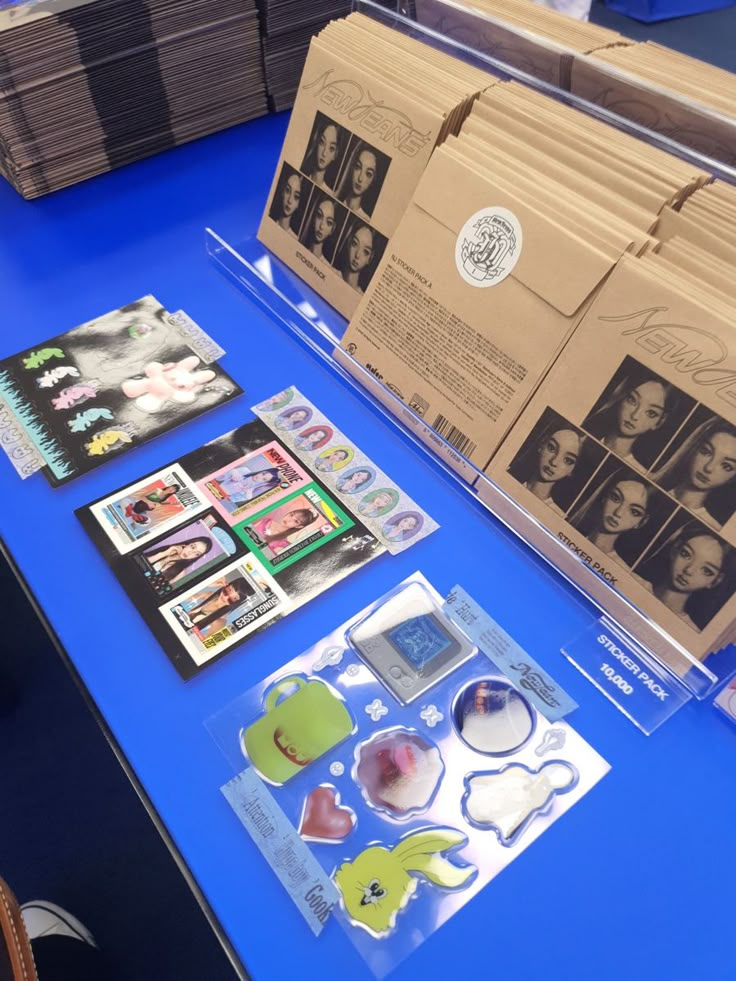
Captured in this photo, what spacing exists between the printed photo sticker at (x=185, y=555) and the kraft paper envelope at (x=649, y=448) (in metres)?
0.42

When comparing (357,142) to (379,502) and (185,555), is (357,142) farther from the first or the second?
(185,555)

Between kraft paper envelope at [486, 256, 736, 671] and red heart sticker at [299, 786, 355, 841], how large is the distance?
1.32 ft

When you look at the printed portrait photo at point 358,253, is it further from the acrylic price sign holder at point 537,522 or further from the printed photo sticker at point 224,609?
the printed photo sticker at point 224,609

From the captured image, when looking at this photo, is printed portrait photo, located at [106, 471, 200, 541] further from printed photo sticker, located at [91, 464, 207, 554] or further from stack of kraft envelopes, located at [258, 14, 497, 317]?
stack of kraft envelopes, located at [258, 14, 497, 317]

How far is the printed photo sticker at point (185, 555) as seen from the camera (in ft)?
3.03

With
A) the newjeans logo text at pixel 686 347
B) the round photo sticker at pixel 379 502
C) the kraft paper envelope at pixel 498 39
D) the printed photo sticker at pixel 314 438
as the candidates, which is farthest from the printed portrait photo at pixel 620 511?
the kraft paper envelope at pixel 498 39

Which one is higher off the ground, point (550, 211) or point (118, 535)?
point (118, 535)

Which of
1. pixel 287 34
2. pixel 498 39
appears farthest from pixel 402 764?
pixel 287 34

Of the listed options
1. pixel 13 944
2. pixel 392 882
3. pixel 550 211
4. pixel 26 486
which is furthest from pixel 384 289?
pixel 13 944

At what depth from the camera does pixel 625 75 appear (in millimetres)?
941

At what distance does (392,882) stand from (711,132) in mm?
941

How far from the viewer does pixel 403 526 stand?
963 mm

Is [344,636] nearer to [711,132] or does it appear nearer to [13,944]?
[13,944]

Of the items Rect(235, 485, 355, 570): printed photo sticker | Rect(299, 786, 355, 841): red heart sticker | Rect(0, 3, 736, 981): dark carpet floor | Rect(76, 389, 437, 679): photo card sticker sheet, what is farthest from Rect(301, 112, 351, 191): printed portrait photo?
Rect(0, 3, 736, 981): dark carpet floor
